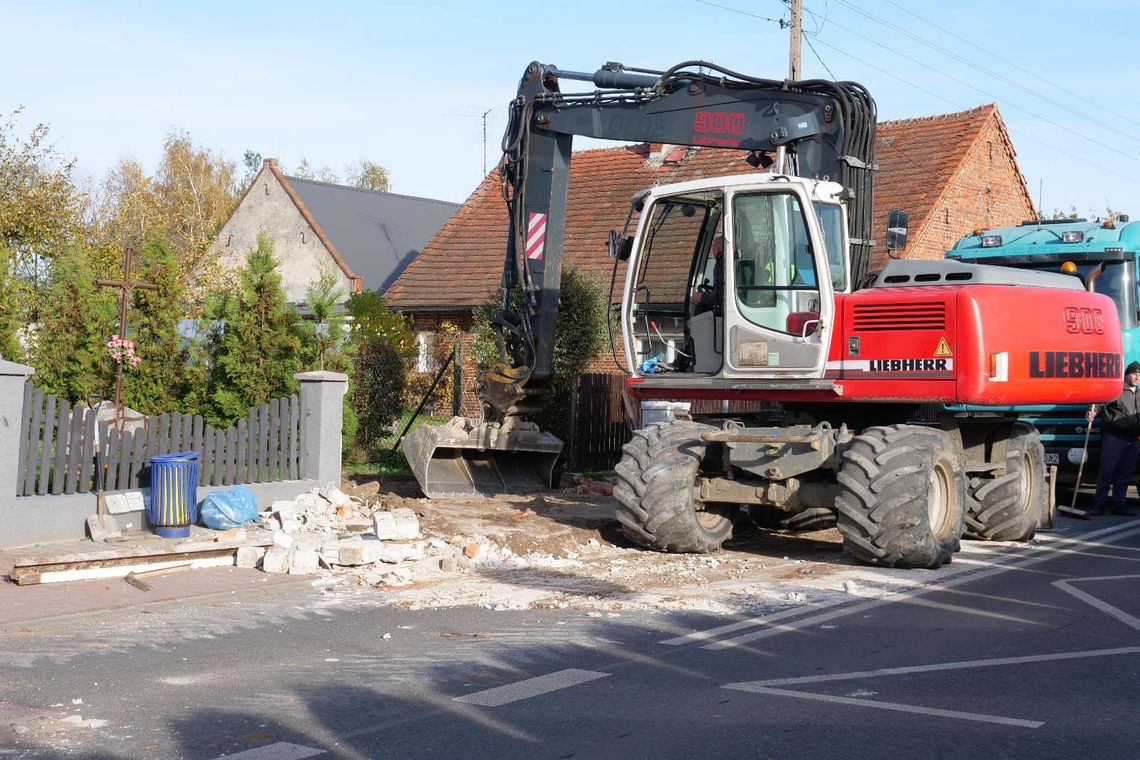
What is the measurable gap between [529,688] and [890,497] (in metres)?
4.66

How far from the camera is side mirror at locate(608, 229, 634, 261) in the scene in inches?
476

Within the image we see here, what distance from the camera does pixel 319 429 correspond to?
14.4 metres

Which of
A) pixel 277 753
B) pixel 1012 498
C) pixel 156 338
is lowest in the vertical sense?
pixel 277 753

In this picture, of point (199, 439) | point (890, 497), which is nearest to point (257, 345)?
point (199, 439)

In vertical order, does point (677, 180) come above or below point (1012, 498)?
above

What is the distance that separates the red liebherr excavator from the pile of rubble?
1.53 metres

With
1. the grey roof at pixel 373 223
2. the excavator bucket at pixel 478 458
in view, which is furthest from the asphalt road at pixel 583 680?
the grey roof at pixel 373 223

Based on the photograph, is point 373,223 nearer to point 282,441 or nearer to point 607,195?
point 607,195

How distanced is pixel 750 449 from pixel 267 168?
36112mm

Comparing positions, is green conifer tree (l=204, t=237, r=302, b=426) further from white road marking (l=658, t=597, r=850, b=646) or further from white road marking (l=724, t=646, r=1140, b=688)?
white road marking (l=724, t=646, r=1140, b=688)

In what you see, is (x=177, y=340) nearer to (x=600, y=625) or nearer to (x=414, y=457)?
(x=414, y=457)

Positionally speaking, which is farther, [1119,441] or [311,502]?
[1119,441]

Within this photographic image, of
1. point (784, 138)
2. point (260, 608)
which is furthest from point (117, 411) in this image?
point (784, 138)

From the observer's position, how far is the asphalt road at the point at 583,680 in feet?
18.7
